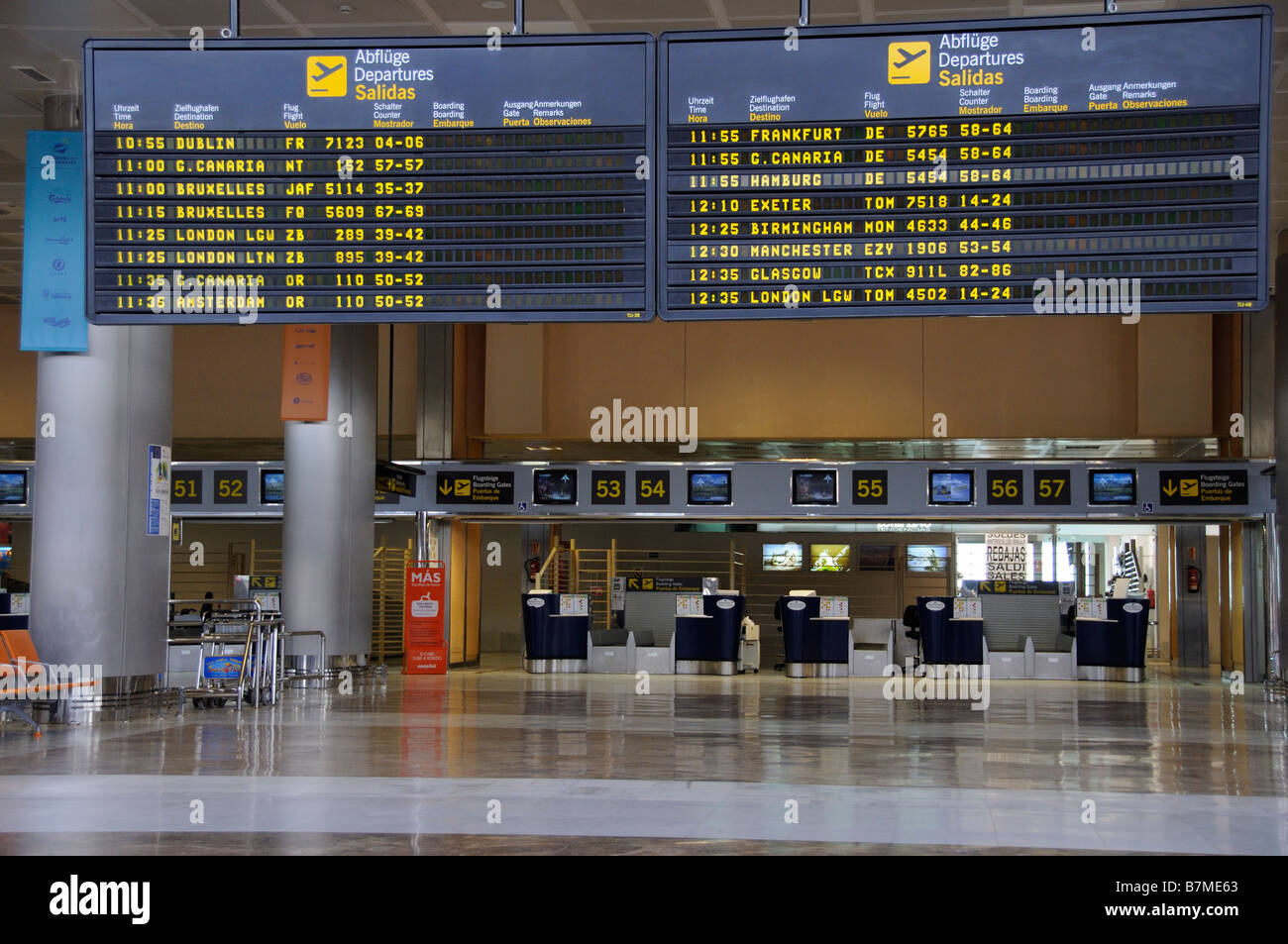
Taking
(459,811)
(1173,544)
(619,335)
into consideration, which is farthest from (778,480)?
(459,811)

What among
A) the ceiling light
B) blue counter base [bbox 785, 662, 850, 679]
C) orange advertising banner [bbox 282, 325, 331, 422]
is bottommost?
blue counter base [bbox 785, 662, 850, 679]

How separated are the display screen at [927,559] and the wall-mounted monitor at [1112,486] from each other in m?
7.67

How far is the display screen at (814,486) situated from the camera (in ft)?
68.7

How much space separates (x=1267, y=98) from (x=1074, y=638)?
15.8 meters

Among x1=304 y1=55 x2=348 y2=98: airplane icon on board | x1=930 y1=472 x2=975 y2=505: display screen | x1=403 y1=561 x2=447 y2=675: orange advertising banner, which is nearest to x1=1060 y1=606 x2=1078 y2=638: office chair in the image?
x1=930 y1=472 x2=975 y2=505: display screen

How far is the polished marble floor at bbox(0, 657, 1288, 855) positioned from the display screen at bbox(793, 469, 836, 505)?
21.5 ft

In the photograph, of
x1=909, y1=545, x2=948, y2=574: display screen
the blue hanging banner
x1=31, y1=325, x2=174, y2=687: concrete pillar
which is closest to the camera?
the blue hanging banner

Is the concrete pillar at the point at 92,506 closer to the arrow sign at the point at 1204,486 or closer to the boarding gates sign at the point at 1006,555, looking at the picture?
the arrow sign at the point at 1204,486

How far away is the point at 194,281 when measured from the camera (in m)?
7.73

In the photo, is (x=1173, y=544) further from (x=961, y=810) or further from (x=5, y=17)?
(x=5, y=17)

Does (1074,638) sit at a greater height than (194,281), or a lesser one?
lesser

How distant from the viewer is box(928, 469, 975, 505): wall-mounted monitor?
20750mm

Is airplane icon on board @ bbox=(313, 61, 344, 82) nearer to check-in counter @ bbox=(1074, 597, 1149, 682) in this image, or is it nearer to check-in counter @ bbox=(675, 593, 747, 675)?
check-in counter @ bbox=(675, 593, 747, 675)
